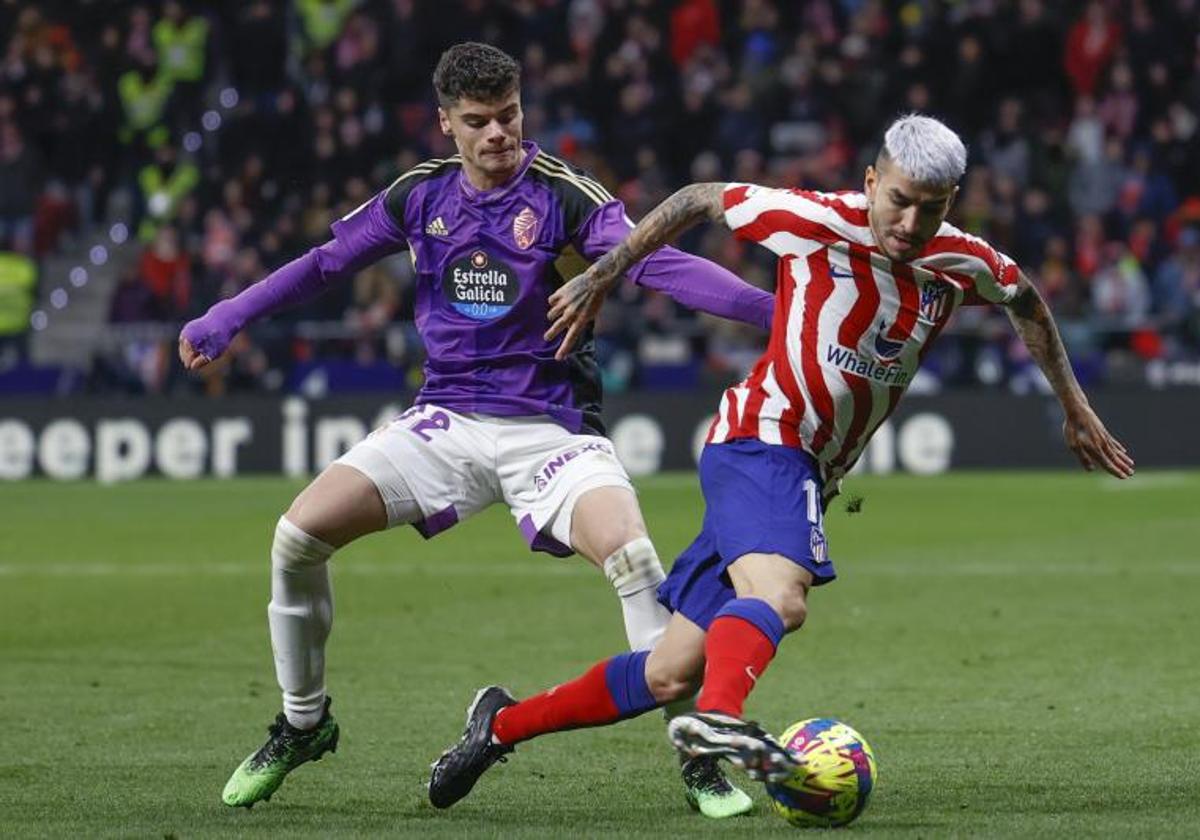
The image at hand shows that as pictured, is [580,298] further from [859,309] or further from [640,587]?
[640,587]

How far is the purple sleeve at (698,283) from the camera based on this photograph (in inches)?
253

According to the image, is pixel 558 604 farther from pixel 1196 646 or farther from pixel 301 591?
pixel 301 591

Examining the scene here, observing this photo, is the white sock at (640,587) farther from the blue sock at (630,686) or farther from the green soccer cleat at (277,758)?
the green soccer cleat at (277,758)

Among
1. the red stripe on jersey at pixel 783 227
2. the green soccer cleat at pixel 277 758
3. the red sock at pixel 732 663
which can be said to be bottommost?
the green soccer cleat at pixel 277 758

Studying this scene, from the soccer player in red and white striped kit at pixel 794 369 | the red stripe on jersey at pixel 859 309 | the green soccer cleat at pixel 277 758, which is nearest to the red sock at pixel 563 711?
the soccer player in red and white striped kit at pixel 794 369

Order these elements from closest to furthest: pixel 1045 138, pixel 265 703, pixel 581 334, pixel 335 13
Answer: pixel 581 334 → pixel 265 703 → pixel 1045 138 → pixel 335 13

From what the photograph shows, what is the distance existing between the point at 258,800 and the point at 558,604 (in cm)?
574

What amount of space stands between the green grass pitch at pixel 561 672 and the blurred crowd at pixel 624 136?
436 cm

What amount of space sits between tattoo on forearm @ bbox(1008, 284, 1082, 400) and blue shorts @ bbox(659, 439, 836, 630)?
29.7 inches

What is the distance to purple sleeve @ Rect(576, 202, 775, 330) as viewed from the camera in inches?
253

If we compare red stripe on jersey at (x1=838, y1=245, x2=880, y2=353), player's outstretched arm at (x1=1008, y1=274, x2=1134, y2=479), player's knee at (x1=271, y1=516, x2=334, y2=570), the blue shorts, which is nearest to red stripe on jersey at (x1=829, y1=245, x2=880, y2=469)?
red stripe on jersey at (x1=838, y1=245, x2=880, y2=353)

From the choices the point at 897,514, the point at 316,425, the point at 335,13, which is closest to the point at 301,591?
the point at 897,514

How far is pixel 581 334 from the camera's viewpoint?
254 inches

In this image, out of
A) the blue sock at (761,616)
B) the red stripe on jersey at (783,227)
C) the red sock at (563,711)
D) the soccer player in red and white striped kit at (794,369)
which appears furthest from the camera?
the red sock at (563,711)
